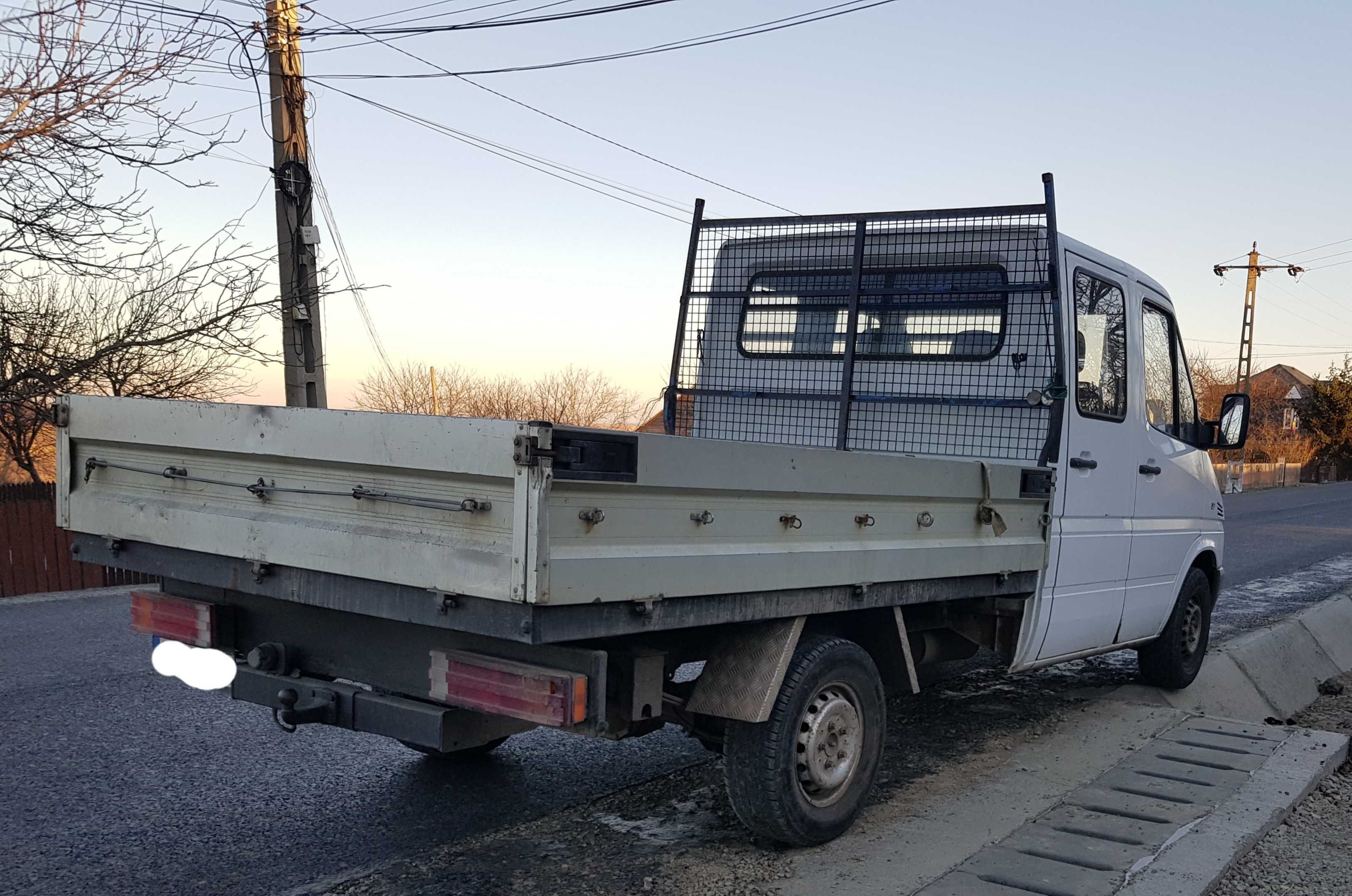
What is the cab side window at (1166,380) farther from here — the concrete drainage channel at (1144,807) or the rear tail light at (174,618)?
the rear tail light at (174,618)

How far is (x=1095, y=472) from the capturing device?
554 cm

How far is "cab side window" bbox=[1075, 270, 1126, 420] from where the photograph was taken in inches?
212

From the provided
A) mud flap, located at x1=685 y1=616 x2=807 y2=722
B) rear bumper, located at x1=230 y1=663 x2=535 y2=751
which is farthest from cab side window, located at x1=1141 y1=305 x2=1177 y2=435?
rear bumper, located at x1=230 y1=663 x2=535 y2=751

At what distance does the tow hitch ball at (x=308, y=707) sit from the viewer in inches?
142

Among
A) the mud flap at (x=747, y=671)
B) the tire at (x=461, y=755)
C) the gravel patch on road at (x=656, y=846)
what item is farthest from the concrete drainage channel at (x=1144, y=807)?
the tire at (x=461, y=755)

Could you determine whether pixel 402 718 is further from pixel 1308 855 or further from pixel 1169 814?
pixel 1308 855

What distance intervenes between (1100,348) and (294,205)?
384 inches

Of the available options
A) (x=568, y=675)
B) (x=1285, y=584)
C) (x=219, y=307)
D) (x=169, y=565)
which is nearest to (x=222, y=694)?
(x=169, y=565)

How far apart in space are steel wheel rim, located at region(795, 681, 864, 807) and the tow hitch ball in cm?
152

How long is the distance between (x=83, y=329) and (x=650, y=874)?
38.1 ft

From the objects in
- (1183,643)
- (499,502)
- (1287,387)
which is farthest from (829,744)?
(1287,387)

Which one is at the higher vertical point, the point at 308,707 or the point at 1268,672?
the point at 308,707

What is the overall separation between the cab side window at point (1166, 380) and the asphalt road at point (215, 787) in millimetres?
3058

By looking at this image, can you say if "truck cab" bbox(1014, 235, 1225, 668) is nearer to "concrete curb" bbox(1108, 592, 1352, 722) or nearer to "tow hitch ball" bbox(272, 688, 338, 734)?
"concrete curb" bbox(1108, 592, 1352, 722)
